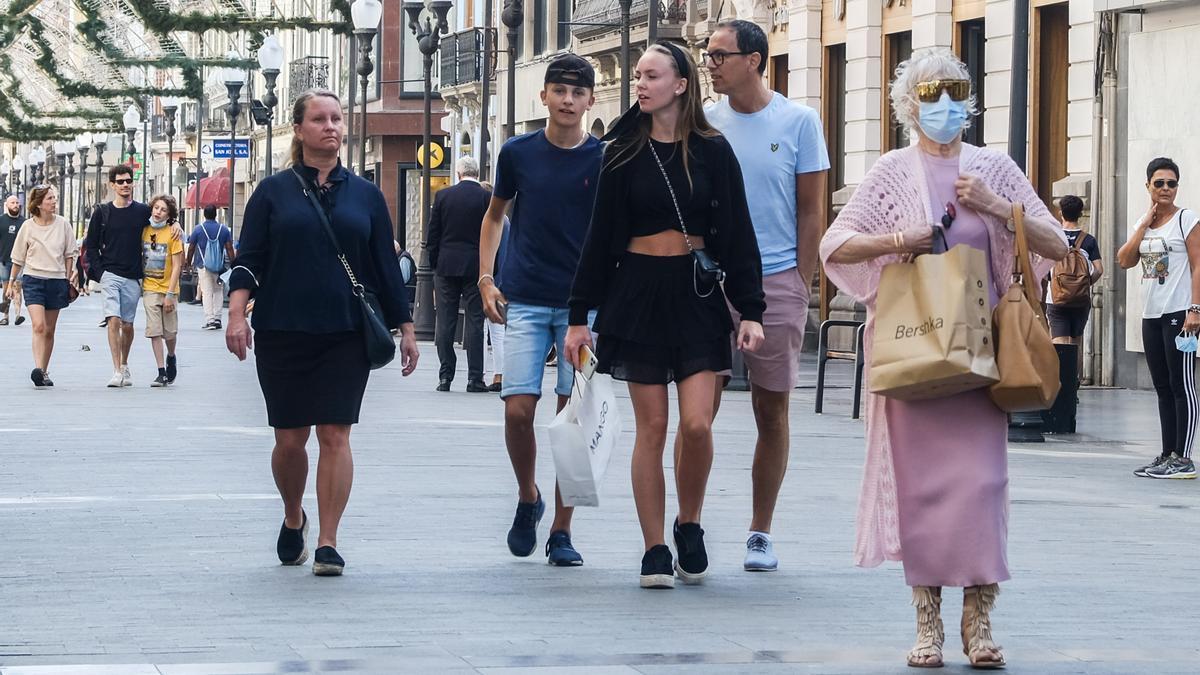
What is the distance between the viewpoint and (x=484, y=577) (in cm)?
866

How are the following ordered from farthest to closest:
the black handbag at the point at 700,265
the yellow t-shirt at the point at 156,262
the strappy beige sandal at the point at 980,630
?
the yellow t-shirt at the point at 156,262, the black handbag at the point at 700,265, the strappy beige sandal at the point at 980,630

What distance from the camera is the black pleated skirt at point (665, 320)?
27.4 feet

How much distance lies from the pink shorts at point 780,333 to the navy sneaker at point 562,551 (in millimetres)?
916

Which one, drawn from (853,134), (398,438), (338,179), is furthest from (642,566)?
(853,134)

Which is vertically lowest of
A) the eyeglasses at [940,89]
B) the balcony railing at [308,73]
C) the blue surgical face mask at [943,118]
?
the blue surgical face mask at [943,118]

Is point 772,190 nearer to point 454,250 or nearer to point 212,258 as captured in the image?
point 454,250

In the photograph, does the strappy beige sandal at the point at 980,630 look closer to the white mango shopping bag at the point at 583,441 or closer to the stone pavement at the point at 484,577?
the stone pavement at the point at 484,577

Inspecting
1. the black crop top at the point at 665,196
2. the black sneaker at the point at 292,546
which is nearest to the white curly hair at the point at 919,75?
the black crop top at the point at 665,196

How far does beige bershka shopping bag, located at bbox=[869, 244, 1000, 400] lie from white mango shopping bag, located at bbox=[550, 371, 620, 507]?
5.78 feet

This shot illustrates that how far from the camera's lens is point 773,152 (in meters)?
8.90

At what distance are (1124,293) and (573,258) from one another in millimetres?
14810

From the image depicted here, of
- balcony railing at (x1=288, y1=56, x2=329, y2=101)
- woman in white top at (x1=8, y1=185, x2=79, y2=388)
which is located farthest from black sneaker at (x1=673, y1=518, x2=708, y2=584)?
balcony railing at (x1=288, y1=56, x2=329, y2=101)

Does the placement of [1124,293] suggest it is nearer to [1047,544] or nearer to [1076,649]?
[1047,544]

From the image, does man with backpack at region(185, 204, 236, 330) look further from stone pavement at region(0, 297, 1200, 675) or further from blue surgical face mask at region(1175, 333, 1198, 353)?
blue surgical face mask at region(1175, 333, 1198, 353)
